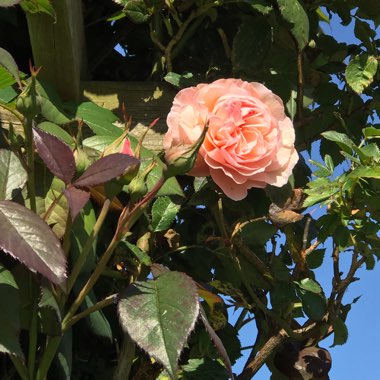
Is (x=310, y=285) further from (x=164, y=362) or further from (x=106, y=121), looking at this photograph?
(x=164, y=362)

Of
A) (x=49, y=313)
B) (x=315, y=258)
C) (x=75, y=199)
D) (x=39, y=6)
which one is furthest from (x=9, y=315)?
(x=315, y=258)

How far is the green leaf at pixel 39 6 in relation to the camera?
129 cm

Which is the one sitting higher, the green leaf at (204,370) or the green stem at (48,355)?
the green stem at (48,355)

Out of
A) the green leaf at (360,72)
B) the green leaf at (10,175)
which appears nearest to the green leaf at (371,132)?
the green leaf at (360,72)

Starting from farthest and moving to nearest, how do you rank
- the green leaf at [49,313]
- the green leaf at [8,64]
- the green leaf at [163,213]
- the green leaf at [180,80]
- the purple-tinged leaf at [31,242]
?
the green leaf at [180,80]
the green leaf at [163,213]
the green leaf at [8,64]
the green leaf at [49,313]
the purple-tinged leaf at [31,242]

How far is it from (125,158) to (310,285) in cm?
55

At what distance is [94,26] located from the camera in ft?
5.47

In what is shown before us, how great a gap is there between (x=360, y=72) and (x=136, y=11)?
41 cm

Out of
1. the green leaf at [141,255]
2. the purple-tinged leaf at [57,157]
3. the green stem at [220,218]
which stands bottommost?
the green stem at [220,218]

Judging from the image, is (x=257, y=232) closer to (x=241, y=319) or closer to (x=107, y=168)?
(x=241, y=319)

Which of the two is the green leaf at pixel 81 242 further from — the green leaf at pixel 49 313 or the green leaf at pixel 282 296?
the green leaf at pixel 282 296

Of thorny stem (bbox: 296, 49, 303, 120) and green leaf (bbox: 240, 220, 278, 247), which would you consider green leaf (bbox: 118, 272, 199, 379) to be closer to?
green leaf (bbox: 240, 220, 278, 247)

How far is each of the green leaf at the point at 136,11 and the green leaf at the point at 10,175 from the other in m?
0.45

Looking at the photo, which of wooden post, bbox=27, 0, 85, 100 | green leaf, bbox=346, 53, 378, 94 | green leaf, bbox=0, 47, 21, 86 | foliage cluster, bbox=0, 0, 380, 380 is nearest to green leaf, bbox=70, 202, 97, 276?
foliage cluster, bbox=0, 0, 380, 380
